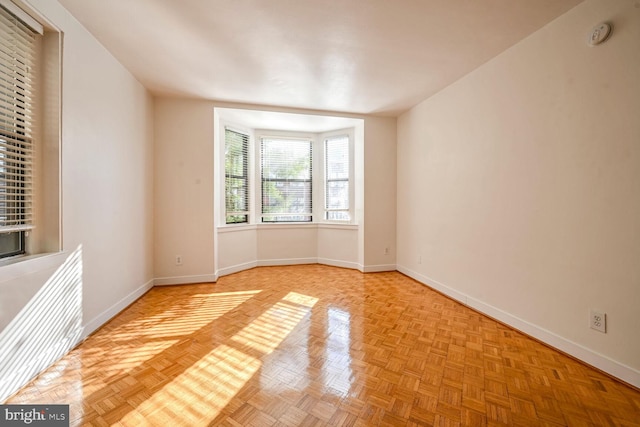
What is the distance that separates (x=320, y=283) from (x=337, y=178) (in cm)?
213

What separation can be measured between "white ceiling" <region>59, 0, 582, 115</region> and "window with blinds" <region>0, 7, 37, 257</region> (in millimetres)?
511

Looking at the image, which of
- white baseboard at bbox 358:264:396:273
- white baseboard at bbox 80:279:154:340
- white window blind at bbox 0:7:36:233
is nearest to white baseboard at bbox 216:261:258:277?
white baseboard at bbox 80:279:154:340

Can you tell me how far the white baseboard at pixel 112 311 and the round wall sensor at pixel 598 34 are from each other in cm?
452

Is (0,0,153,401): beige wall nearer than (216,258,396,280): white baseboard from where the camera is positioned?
Yes

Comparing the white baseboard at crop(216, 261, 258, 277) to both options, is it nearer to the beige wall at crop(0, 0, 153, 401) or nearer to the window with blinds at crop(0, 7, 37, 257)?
the beige wall at crop(0, 0, 153, 401)

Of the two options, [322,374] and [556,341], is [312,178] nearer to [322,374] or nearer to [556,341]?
[322,374]

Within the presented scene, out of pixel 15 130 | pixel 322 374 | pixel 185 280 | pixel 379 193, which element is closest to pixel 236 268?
pixel 185 280

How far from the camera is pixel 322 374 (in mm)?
1896

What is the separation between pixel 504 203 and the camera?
9.01ft

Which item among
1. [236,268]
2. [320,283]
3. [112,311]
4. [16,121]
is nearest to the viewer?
[16,121]

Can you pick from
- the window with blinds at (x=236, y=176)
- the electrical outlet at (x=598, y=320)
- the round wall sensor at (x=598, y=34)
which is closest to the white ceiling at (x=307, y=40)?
the round wall sensor at (x=598, y=34)

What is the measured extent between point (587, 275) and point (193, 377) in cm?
287

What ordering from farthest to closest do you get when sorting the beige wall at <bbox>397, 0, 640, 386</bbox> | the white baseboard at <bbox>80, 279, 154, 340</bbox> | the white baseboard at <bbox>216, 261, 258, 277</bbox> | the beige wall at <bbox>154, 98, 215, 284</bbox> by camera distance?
the white baseboard at <bbox>216, 261, 258, 277</bbox> → the beige wall at <bbox>154, 98, 215, 284</bbox> → the white baseboard at <bbox>80, 279, 154, 340</bbox> → the beige wall at <bbox>397, 0, 640, 386</bbox>

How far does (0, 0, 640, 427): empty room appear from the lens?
1.73 m
